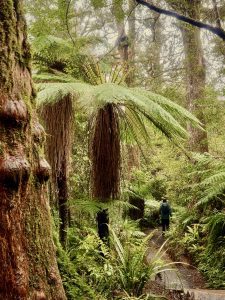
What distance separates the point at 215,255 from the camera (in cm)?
712

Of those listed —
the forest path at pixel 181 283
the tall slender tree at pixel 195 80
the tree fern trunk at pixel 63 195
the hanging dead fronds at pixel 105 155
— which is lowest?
the forest path at pixel 181 283

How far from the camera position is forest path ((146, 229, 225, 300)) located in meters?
4.43

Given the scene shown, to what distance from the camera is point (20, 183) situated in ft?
6.23

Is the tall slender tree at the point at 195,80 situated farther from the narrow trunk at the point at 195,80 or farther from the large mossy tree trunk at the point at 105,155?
the large mossy tree trunk at the point at 105,155

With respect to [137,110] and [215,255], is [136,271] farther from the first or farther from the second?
[215,255]

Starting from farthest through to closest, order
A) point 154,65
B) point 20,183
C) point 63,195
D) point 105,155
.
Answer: point 154,65 → point 63,195 → point 105,155 → point 20,183

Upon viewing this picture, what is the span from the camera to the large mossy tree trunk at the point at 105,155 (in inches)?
164

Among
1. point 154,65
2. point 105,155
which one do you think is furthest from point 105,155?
point 154,65

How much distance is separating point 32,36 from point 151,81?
237 inches

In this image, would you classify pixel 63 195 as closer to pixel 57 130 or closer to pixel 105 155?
pixel 105 155

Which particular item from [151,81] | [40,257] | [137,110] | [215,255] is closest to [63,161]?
[137,110]

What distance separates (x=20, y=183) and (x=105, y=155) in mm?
2331

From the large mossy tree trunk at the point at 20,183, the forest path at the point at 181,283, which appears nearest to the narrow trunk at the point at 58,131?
the large mossy tree trunk at the point at 20,183

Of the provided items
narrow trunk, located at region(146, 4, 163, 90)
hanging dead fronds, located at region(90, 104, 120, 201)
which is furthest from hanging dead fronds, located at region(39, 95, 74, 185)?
narrow trunk, located at region(146, 4, 163, 90)
